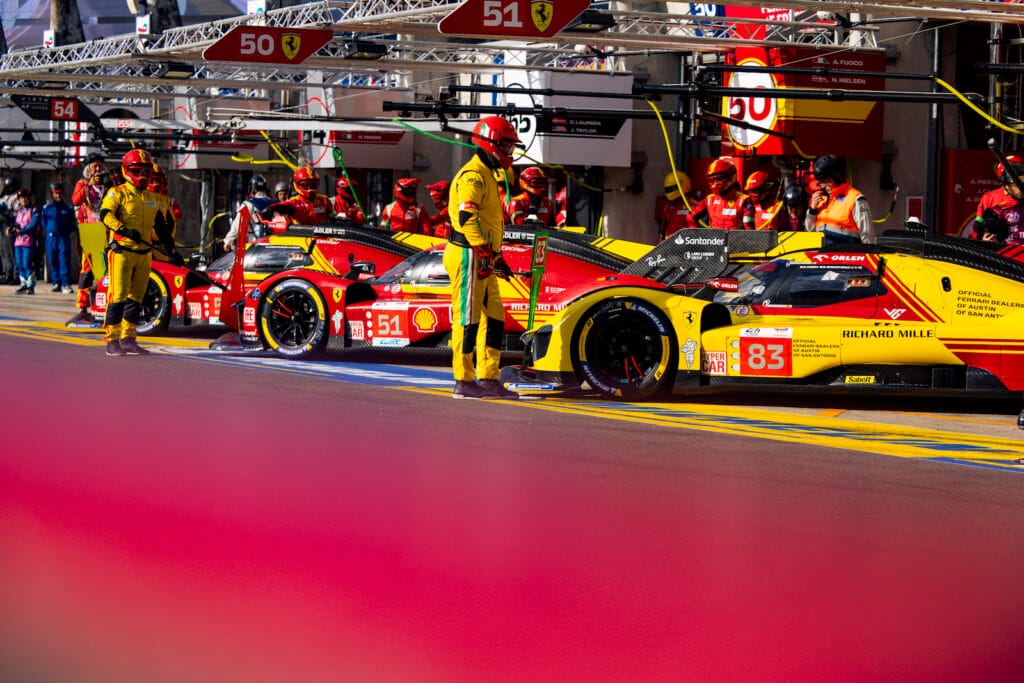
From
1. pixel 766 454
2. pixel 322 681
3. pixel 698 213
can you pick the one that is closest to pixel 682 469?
pixel 766 454

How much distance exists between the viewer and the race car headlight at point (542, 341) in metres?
11.9

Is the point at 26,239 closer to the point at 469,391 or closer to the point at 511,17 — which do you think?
the point at 511,17

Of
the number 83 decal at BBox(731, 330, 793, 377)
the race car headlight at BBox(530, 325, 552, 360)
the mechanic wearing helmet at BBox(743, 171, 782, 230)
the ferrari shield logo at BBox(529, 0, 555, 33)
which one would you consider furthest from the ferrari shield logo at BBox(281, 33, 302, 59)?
the number 83 decal at BBox(731, 330, 793, 377)

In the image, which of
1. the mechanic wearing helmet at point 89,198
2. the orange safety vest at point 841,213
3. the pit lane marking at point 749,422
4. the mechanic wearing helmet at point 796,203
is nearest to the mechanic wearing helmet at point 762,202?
the mechanic wearing helmet at point 796,203

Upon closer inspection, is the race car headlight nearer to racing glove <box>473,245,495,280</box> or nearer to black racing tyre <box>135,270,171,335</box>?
racing glove <box>473,245,495,280</box>

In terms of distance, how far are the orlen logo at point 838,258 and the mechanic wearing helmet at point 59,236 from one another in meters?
19.1

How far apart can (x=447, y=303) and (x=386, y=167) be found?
14.9 metres

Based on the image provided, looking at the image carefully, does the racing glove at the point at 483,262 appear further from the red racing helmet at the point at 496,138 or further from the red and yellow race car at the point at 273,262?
the red and yellow race car at the point at 273,262

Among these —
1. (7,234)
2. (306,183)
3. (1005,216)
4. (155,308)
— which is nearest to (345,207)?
(306,183)

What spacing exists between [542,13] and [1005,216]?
5.21m

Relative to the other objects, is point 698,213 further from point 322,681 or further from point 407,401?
point 322,681

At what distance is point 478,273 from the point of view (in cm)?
1191

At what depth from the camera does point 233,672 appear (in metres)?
4.70

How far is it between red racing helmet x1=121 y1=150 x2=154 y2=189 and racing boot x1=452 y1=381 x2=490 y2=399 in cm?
538
